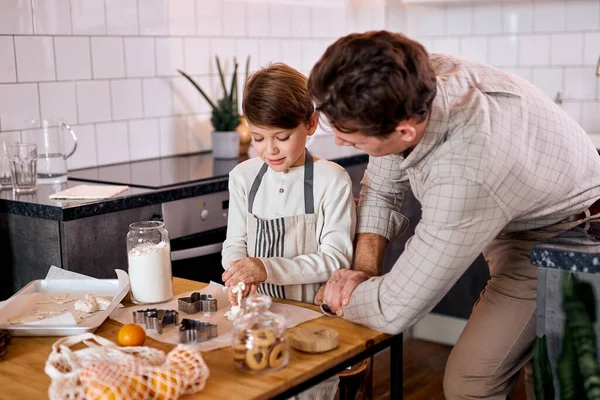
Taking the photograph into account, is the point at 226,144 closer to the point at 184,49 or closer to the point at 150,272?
the point at 184,49

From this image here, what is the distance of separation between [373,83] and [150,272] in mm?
698

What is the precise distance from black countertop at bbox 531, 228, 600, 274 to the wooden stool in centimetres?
60

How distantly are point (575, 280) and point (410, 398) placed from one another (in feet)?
6.26

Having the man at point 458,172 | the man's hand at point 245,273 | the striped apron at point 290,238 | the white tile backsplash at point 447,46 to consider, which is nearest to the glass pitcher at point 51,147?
the striped apron at point 290,238

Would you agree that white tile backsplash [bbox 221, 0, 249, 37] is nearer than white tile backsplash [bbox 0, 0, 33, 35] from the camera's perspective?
No

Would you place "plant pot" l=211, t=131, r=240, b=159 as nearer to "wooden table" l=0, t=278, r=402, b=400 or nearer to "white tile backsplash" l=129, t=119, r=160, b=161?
"white tile backsplash" l=129, t=119, r=160, b=161

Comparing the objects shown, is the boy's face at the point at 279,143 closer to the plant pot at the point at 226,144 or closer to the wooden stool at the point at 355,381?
the wooden stool at the point at 355,381

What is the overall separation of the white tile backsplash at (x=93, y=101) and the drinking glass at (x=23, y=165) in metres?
0.47

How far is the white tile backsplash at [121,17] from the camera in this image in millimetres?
3141

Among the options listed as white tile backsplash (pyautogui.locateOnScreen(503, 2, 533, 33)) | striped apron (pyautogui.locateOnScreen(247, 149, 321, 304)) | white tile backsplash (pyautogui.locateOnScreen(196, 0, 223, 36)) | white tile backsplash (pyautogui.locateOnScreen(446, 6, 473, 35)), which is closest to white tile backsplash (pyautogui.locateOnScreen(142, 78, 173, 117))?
white tile backsplash (pyautogui.locateOnScreen(196, 0, 223, 36))

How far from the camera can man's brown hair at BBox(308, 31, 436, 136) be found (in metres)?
1.49

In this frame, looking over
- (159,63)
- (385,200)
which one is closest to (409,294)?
(385,200)

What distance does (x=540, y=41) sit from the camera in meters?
4.04

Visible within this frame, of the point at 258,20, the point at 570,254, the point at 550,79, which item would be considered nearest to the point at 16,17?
the point at 258,20
